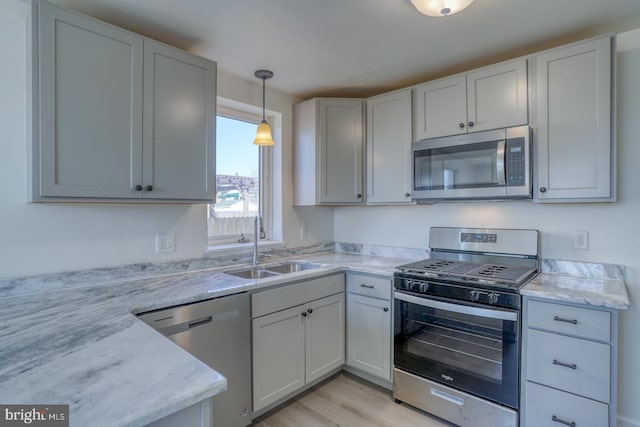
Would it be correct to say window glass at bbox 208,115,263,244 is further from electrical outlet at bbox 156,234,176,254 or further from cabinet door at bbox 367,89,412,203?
cabinet door at bbox 367,89,412,203

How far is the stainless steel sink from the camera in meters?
2.41

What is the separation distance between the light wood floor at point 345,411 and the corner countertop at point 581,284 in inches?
40.8

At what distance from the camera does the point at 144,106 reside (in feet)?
5.79

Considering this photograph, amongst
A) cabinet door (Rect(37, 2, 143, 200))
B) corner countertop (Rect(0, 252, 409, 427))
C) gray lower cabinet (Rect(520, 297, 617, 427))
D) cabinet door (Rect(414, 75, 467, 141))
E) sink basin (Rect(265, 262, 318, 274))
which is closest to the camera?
corner countertop (Rect(0, 252, 409, 427))

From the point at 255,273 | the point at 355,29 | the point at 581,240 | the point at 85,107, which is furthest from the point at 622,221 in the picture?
the point at 85,107

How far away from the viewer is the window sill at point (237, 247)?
246 cm

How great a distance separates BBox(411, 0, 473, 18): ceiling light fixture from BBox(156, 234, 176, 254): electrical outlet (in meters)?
1.97

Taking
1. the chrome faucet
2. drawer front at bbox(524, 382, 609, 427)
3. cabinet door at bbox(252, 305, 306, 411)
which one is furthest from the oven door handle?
the chrome faucet

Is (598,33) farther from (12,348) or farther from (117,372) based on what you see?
(12,348)

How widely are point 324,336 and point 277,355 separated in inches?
17.5

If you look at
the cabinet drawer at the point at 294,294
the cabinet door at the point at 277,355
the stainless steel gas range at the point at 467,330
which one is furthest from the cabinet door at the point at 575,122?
the cabinet door at the point at 277,355

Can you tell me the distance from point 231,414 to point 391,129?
89.5 inches

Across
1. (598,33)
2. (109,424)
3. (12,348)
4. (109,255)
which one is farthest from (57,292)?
(598,33)

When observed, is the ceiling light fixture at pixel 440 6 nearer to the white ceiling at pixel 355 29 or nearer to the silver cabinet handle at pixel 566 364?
the white ceiling at pixel 355 29
